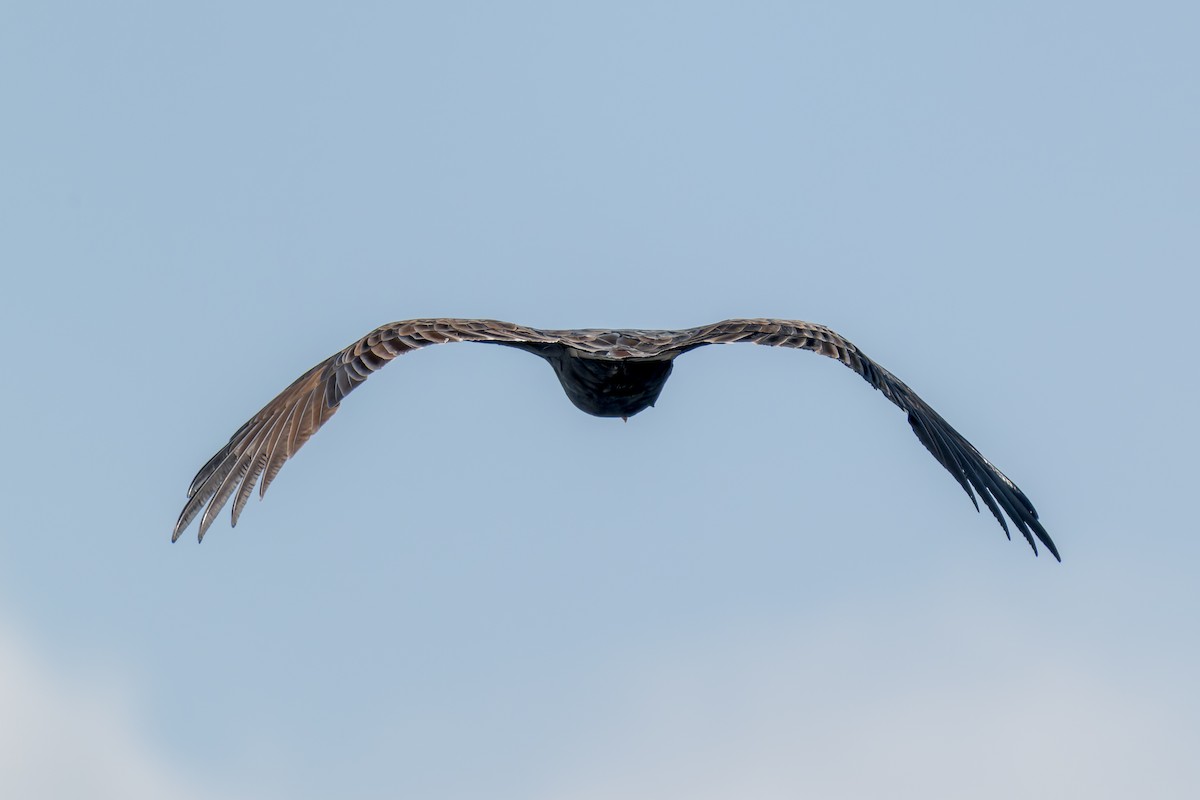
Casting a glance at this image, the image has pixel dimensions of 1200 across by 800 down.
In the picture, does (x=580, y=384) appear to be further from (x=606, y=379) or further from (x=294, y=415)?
(x=294, y=415)

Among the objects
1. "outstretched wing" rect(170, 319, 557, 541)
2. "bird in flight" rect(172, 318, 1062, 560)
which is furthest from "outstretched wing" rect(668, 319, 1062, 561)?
"outstretched wing" rect(170, 319, 557, 541)

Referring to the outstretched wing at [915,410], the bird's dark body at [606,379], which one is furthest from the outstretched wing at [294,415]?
the outstretched wing at [915,410]

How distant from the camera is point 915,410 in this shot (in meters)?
19.2

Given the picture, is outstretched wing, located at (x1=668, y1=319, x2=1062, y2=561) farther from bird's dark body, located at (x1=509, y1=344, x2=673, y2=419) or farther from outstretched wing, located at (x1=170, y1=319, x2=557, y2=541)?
outstretched wing, located at (x1=170, y1=319, x2=557, y2=541)

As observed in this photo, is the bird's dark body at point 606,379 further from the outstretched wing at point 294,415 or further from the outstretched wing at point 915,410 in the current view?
the outstretched wing at point 294,415

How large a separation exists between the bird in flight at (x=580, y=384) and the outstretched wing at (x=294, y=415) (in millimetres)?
10

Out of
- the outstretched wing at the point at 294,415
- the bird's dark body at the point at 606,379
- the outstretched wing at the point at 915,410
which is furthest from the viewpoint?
the bird's dark body at the point at 606,379

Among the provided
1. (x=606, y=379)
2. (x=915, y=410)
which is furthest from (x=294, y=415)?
(x=915, y=410)

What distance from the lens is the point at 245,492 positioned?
16781 mm

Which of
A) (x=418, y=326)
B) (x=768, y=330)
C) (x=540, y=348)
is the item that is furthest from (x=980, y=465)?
(x=418, y=326)

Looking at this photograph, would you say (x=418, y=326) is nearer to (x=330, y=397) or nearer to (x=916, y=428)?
(x=330, y=397)

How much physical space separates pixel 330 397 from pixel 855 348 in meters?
5.95

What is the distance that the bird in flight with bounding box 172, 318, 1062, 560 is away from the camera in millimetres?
16953

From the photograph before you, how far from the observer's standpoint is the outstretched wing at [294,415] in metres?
16.8
